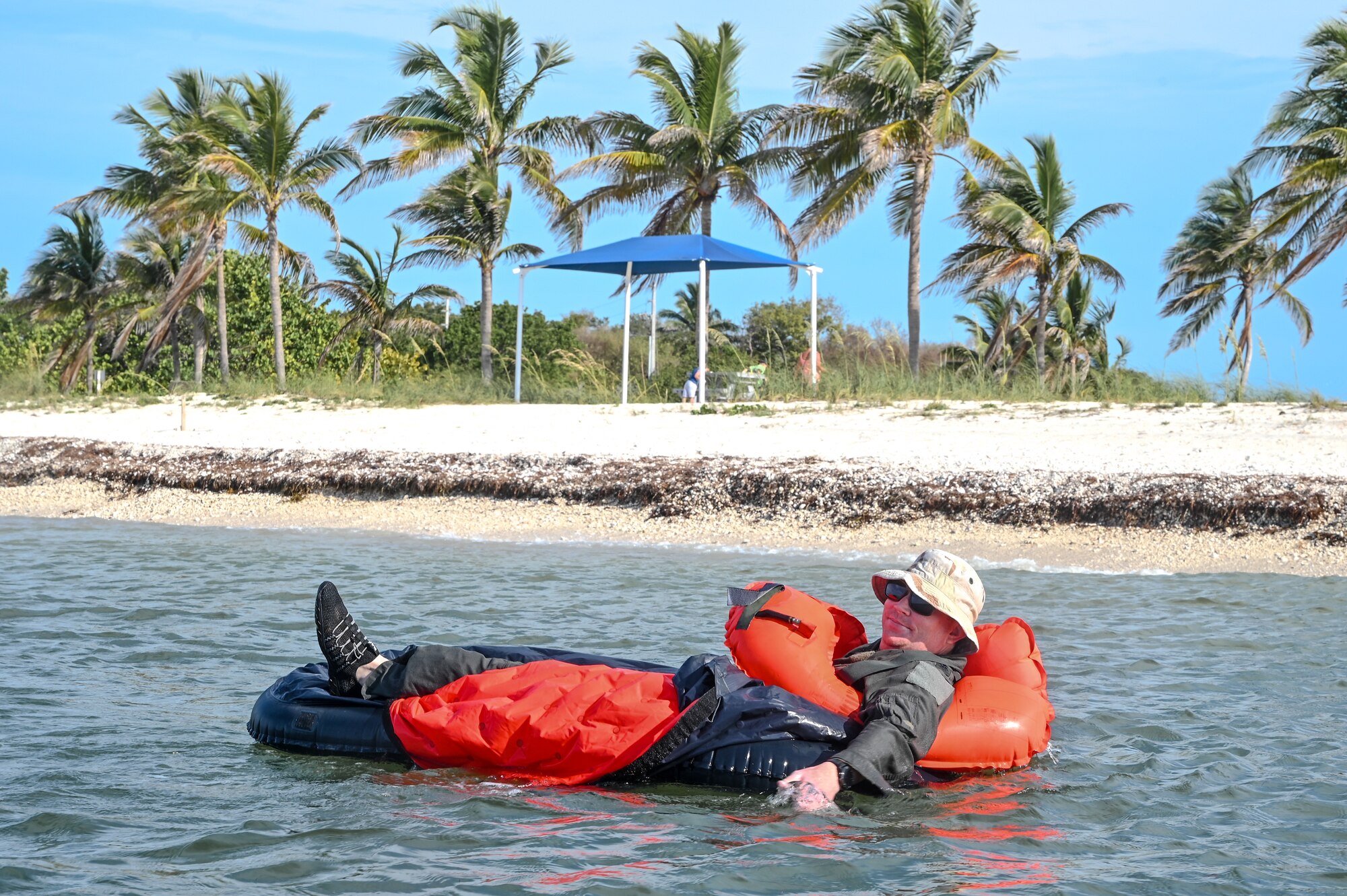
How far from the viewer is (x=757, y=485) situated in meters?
12.3

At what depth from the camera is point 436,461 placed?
13820mm

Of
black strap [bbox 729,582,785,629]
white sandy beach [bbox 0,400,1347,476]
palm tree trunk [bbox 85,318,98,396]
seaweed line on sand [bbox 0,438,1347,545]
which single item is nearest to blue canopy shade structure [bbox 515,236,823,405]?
white sandy beach [bbox 0,400,1347,476]

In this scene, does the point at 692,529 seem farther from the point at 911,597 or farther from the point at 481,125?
the point at 481,125

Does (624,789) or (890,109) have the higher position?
(890,109)

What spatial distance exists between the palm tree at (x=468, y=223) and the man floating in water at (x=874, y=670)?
22194 millimetres

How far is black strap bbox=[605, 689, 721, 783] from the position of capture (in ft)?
15.1

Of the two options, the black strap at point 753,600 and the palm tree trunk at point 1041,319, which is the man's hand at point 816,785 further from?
the palm tree trunk at point 1041,319

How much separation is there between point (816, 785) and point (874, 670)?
0.73 meters

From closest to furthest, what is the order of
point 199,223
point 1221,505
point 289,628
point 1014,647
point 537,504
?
point 1014,647
point 289,628
point 1221,505
point 537,504
point 199,223

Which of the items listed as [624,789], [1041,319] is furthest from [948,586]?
[1041,319]

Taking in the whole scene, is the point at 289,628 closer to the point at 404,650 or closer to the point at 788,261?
the point at 404,650

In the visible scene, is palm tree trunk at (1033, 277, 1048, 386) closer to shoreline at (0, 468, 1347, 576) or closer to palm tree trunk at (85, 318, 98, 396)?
shoreline at (0, 468, 1347, 576)

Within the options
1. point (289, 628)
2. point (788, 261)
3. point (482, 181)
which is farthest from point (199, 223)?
point (289, 628)

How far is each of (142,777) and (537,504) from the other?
26.5 feet
